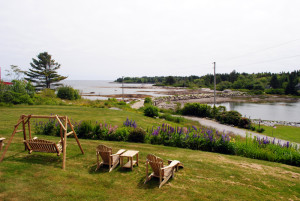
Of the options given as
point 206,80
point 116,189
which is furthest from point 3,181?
point 206,80

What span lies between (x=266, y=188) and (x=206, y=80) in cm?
12538

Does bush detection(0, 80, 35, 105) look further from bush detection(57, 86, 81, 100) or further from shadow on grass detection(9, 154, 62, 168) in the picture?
shadow on grass detection(9, 154, 62, 168)

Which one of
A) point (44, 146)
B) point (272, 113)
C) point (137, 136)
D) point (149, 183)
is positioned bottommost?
point (272, 113)

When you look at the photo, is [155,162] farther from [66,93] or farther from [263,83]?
[263,83]

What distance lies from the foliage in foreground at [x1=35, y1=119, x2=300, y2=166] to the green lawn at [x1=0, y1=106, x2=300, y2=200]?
1.14 metres

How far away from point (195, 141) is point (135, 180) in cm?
467

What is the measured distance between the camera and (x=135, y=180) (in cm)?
556

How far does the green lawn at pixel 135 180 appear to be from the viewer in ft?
15.6

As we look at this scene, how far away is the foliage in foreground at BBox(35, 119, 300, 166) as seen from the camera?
856cm

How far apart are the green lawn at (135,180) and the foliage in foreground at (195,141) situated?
1.14m

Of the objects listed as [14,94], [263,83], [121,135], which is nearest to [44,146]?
[121,135]

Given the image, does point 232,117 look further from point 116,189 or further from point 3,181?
point 3,181

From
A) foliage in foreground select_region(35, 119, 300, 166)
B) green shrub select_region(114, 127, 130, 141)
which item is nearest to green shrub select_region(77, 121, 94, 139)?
foliage in foreground select_region(35, 119, 300, 166)

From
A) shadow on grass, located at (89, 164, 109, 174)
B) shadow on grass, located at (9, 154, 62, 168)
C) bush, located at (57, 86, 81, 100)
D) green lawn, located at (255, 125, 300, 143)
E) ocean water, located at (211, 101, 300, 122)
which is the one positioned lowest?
ocean water, located at (211, 101, 300, 122)
